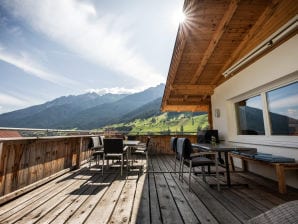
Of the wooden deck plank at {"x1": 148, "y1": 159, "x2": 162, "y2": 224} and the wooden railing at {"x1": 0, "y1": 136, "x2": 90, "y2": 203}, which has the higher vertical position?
the wooden railing at {"x1": 0, "y1": 136, "x2": 90, "y2": 203}

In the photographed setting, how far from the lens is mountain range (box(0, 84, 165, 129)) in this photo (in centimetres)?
6738

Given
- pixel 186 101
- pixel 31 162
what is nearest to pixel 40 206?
pixel 31 162

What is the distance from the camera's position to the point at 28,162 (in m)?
2.75

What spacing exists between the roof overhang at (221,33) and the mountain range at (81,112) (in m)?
54.0

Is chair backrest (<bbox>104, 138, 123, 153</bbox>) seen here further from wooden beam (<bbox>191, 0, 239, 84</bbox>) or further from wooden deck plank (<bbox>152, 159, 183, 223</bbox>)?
wooden beam (<bbox>191, 0, 239, 84</bbox>)

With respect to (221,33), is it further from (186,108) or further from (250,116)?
(186,108)

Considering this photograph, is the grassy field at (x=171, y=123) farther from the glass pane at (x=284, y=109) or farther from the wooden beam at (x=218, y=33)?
the glass pane at (x=284, y=109)

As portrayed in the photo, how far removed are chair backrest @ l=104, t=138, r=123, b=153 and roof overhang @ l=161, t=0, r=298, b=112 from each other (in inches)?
104

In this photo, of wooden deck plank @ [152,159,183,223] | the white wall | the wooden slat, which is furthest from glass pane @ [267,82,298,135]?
the wooden slat

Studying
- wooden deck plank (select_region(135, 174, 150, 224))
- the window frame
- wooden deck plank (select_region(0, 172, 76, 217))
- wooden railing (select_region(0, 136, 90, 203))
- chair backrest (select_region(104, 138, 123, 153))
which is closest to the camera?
wooden deck plank (select_region(135, 174, 150, 224))

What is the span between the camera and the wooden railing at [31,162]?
2.29 m

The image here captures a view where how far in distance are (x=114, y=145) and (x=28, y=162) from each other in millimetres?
1606

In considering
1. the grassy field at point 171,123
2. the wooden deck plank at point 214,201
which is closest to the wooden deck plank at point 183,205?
the wooden deck plank at point 214,201

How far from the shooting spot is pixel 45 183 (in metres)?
3.17
